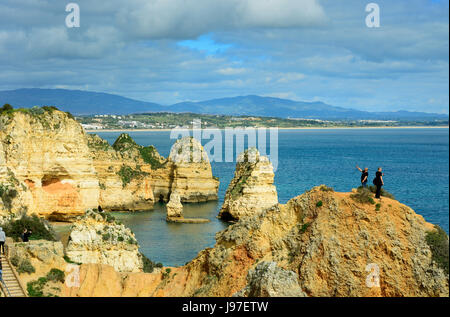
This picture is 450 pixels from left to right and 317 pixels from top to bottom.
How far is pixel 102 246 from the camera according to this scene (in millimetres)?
31812

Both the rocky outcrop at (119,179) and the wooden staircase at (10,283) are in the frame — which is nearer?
the wooden staircase at (10,283)

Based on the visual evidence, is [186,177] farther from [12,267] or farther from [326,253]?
[326,253]

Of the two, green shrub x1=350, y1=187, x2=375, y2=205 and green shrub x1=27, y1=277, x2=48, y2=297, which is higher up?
green shrub x1=350, y1=187, x2=375, y2=205

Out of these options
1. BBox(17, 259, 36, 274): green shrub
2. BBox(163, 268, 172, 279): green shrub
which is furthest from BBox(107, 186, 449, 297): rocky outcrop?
BBox(17, 259, 36, 274): green shrub

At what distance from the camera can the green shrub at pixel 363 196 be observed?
21594 millimetres

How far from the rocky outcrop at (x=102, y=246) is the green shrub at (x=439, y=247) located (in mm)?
16996

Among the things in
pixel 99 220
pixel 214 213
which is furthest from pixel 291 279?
pixel 214 213

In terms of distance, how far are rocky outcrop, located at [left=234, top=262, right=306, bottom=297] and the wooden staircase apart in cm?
1032

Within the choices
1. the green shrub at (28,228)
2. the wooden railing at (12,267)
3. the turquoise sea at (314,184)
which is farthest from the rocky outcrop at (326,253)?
the turquoise sea at (314,184)

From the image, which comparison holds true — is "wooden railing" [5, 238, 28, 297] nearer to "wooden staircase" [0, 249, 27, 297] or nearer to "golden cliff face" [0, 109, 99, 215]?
"wooden staircase" [0, 249, 27, 297]

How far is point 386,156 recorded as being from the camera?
492 ft

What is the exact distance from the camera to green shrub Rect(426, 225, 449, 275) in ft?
65.1

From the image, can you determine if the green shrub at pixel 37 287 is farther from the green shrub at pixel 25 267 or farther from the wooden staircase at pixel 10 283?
the green shrub at pixel 25 267

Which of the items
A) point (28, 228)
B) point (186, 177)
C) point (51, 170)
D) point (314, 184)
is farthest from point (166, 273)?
point (314, 184)
